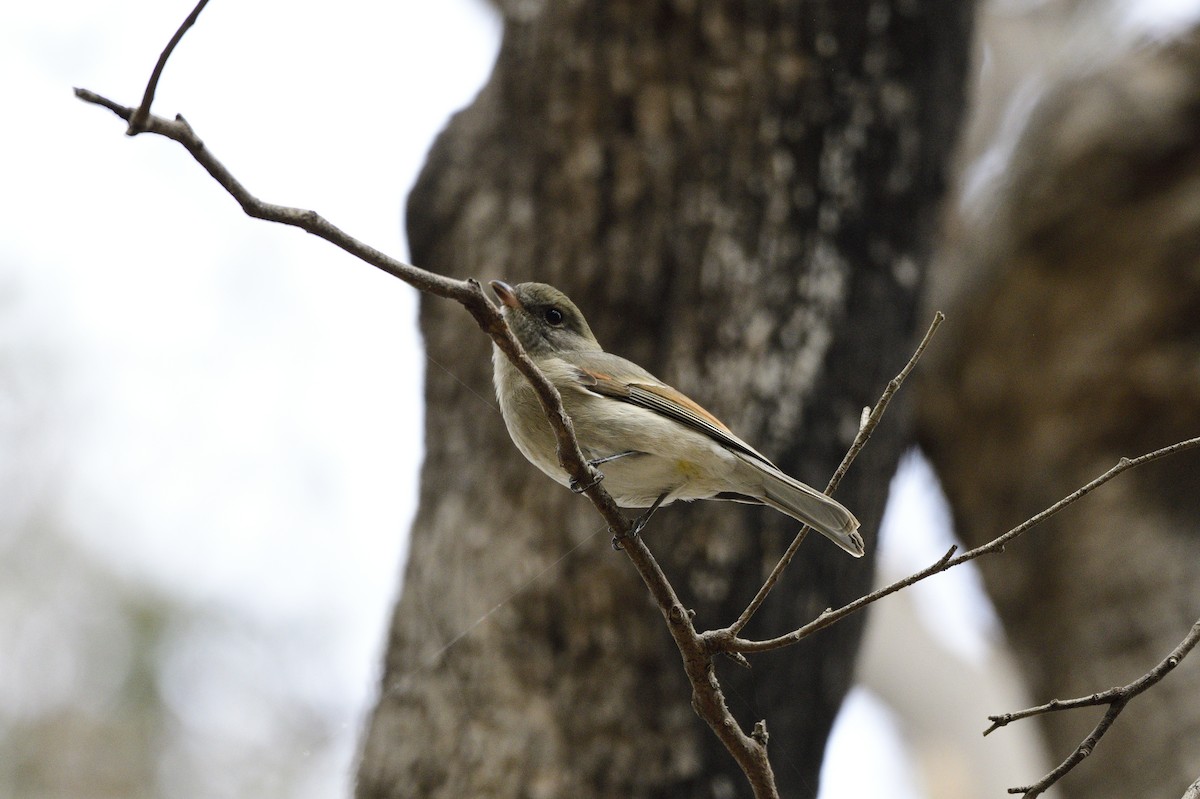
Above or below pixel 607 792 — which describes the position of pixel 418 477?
above

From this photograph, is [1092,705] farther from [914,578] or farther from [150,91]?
[150,91]

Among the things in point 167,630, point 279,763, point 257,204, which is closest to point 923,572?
point 257,204

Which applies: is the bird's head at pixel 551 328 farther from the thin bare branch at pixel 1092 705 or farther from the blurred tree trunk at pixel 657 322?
the thin bare branch at pixel 1092 705

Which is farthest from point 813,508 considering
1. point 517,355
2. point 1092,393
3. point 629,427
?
point 1092,393

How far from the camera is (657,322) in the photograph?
3490 millimetres

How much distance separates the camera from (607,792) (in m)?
3.14

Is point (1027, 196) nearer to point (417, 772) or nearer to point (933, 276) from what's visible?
point (933, 276)

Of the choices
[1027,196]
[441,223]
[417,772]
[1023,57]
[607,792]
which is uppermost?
[1023,57]

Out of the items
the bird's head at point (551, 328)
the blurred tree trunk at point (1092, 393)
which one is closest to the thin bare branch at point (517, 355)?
the bird's head at point (551, 328)

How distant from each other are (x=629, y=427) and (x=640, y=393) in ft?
0.37

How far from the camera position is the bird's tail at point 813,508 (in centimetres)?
193

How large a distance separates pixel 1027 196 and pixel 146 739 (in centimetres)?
547

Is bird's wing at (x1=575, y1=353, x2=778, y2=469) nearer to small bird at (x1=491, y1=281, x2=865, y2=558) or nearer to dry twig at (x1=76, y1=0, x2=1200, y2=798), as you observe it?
small bird at (x1=491, y1=281, x2=865, y2=558)

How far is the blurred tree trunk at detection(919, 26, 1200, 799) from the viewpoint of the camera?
4836 millimetres
